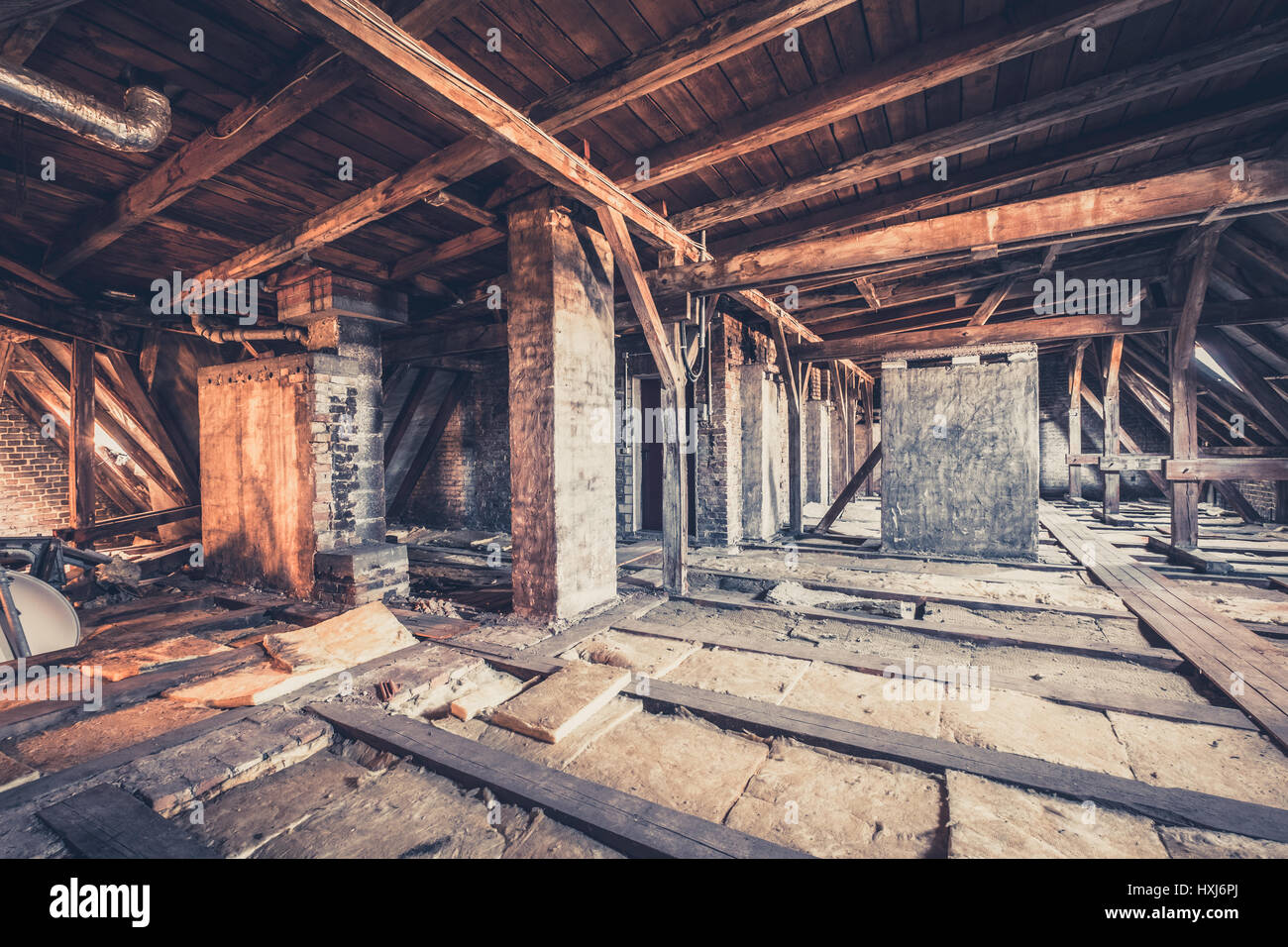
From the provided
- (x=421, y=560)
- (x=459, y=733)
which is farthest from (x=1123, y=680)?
(x=421, y=560)

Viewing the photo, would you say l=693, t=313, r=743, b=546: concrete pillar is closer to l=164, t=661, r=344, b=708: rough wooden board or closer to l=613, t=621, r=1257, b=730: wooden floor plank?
l=613, t=621, r=1257, b=730: wooden floor plank

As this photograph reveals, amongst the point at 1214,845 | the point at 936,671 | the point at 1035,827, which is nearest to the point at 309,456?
the point at 936,671

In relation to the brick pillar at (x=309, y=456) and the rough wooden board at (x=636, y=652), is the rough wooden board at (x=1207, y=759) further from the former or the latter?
the brick pillar at (x=309, y=456)

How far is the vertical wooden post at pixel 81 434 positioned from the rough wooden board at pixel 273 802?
5.90 metres

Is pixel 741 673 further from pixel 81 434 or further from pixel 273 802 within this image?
pixel 81 434

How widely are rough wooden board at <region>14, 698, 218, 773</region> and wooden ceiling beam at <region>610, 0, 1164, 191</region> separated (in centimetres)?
410

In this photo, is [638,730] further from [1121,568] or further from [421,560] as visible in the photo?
[1121,568]

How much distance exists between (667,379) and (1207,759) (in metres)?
3.66

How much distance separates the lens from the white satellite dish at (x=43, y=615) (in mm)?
3471

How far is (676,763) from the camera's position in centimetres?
222

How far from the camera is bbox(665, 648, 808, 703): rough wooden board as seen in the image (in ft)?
9.44

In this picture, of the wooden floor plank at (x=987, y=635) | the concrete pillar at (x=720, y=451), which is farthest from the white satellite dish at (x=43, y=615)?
the concrete pillar at (x=720, y=451)

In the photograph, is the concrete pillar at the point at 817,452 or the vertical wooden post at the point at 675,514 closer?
the vertical wooden post at the point at 675,514

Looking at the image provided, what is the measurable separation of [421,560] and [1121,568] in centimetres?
774
